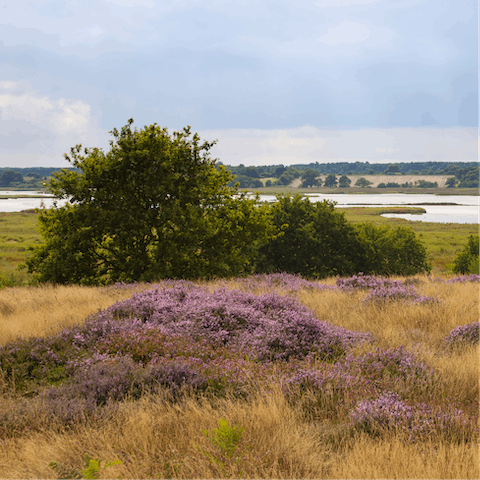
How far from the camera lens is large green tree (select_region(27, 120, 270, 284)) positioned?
1864 cm

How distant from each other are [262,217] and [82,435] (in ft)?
59.1

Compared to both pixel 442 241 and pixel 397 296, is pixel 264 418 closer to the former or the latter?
pixel 397 296

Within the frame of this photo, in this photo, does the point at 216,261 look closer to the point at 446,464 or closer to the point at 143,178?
the point at 143,178

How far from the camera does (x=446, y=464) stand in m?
3.81

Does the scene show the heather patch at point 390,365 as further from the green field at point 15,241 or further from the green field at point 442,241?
the green field at point 442,241

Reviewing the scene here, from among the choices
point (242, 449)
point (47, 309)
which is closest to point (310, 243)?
point (47, 309)

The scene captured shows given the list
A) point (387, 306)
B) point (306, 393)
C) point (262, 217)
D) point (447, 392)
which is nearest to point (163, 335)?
point (306, 393)

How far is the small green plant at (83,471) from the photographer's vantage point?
330 cm

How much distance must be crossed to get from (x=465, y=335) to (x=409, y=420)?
12.7 feet

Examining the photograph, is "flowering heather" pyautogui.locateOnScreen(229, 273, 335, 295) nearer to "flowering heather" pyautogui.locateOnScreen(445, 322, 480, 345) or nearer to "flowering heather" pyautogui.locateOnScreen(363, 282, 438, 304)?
"flowering heather" pyautogui.locateOnScreen(363, 282, 438, 304)

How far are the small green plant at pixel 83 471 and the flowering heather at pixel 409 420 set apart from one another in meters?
2.64

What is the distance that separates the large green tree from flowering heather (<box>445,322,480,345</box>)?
1172 cm

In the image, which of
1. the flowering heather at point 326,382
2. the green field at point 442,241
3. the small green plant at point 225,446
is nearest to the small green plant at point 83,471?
the small green plant at point 225,446

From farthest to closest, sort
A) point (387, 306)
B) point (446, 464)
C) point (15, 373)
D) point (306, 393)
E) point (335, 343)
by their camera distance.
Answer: point (387, 306) < point (335, 343) < point (15, 373) < point (306, 393) < point (446, 464)
